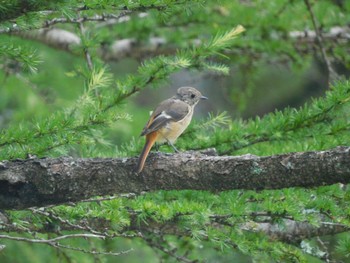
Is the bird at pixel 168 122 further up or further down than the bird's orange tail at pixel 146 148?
further down

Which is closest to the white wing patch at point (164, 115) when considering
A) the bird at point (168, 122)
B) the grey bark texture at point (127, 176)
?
the bird at point (168, 122)

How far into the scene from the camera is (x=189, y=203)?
3744 mm

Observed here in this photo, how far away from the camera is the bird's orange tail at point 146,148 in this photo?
358 centimetres

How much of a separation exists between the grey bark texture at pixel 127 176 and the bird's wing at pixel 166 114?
123cm

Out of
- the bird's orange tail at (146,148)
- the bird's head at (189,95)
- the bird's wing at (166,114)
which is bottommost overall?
the bird's head at (189,95)

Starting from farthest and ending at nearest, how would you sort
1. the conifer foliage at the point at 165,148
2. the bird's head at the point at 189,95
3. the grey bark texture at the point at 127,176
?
the bird's head at the point at 189,95, the conifer foliage at the point at 165,148, the grey bark texture at the point at 127,176

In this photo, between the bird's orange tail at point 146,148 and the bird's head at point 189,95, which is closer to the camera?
the bird's orange tail at point 146,148

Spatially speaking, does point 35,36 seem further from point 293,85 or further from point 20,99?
point 293,85

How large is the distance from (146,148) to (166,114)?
122cm

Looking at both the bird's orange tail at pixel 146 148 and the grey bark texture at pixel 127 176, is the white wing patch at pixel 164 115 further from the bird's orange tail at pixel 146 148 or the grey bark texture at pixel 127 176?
the grey bark texture at pixel 127 176

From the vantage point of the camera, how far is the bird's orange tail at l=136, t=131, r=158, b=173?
141 inches

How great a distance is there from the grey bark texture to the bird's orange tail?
0.03 m

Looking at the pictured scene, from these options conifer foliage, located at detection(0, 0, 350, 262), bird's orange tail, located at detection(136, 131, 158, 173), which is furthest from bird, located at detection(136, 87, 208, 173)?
conifer foliage, located at detection(0, 0, 350, 262)

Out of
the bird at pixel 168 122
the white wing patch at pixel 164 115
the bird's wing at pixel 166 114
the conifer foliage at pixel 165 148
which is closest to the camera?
the conifer foliage at pixel 165 148
